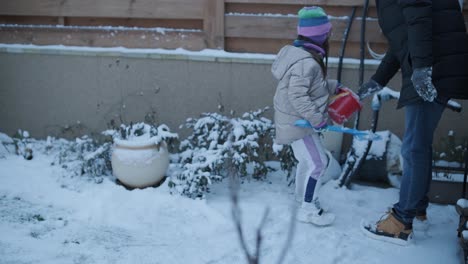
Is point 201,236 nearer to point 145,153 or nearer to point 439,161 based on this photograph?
point 145,153

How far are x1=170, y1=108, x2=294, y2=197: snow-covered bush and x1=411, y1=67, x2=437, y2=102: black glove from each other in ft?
4.82

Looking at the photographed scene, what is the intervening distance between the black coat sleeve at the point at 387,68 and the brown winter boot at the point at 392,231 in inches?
36.9

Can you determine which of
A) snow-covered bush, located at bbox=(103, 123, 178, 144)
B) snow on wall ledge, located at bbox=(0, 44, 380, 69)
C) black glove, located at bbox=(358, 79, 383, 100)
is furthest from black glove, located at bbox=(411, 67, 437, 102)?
snow-covered bush, located at bbox=(103, 123, 178, 144)

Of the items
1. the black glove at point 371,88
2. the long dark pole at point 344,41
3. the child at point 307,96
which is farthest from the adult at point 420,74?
the long dark pole at point 344,41

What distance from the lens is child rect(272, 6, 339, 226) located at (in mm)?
3104

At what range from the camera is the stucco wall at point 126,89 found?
4492mm

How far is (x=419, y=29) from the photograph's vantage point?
8.77 feet

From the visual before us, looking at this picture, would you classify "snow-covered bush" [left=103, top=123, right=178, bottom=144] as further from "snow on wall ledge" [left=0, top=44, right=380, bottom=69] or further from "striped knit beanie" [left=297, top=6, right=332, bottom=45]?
"striped knit beanie" [left=297, top=6, right=332, bottom=45]

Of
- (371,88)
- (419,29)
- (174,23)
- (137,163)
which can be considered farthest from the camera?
(174,23)

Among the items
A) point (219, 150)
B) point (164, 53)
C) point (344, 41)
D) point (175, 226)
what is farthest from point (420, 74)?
point (164, 53)

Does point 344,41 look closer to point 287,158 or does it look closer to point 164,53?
point 287,158

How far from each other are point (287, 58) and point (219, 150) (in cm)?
107

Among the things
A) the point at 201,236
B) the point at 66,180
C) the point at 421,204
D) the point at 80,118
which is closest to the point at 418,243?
the point at 421,204

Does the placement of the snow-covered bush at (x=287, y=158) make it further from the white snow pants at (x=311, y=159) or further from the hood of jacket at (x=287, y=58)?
the hood of jacket at (x=287, y=58)
